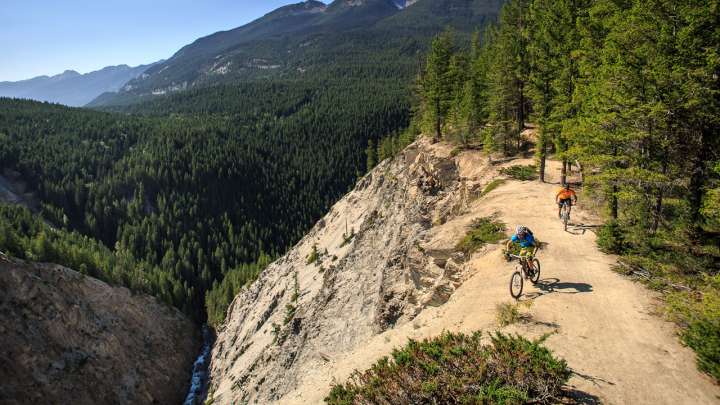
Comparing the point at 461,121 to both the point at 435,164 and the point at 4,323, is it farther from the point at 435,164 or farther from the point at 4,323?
the point at 4,323

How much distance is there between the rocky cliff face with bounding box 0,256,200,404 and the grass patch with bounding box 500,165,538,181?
58.7m

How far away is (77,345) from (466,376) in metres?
62.3

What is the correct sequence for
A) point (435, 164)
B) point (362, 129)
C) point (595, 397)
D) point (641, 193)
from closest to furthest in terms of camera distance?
point (595, 397) → point (641, 193) → point (435, 164) → point (362, 129)

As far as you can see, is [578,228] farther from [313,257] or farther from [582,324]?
[313,257]

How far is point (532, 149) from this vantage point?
130 feet

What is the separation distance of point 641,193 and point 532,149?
77.7 ft

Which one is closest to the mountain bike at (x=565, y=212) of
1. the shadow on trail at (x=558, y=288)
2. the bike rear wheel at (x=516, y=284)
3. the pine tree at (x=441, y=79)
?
the shadow on trail at (x=558, y=288)

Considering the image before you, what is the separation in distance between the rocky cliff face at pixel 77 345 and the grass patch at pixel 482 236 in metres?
53.7

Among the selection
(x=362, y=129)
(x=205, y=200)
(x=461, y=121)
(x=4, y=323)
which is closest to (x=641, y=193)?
(x=461, y=121)

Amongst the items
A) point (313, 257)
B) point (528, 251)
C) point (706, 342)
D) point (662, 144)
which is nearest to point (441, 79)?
point (313, 257)

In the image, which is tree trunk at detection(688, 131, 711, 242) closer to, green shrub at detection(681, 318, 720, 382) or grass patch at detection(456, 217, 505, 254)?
green shrub at detection(681, 318, 720, 382)

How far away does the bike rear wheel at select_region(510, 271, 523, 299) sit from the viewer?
14.7 meters

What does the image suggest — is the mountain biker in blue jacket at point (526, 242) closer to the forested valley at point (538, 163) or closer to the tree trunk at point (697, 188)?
the forested valley at point (538, 163)

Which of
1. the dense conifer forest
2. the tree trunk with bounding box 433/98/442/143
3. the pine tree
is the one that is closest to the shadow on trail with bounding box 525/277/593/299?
the dense conifer forest
